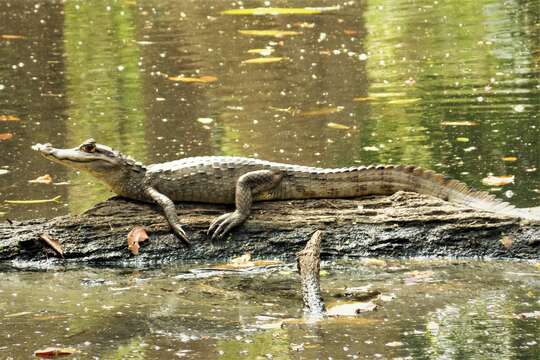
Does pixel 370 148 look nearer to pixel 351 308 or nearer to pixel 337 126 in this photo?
pixel 337 126

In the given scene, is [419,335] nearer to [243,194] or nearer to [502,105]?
[243,194]

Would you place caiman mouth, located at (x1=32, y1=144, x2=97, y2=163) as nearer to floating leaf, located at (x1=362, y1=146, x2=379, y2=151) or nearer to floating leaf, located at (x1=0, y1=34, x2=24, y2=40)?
floating leaf, located at (x1=362, y1=146, x2=379, y2=151)

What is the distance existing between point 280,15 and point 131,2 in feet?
12.7

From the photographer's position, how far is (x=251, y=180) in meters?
7.38

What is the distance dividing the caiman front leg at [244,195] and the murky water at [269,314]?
1.09ft

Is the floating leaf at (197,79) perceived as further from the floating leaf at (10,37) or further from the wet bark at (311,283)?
the wet bark at (311,283)

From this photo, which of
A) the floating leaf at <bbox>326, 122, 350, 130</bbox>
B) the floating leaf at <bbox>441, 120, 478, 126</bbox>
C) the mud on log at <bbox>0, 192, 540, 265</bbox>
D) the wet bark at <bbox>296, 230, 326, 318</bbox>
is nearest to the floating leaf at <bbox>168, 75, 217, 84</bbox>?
the floating leaf at <bbox>326, 122, 350, 130</bbox>

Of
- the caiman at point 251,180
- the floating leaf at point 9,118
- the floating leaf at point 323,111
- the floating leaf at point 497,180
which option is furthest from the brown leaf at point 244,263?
the floating leaf at point 9,118

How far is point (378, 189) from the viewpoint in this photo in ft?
24.6

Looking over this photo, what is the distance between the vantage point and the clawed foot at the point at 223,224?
7.14m

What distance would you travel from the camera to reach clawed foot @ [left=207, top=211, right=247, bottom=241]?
23.4 feet

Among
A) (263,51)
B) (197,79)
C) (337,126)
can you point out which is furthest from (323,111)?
(263,51)

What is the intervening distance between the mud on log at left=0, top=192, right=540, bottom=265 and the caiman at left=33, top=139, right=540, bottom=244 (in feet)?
0.62

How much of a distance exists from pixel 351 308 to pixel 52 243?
2071mm
